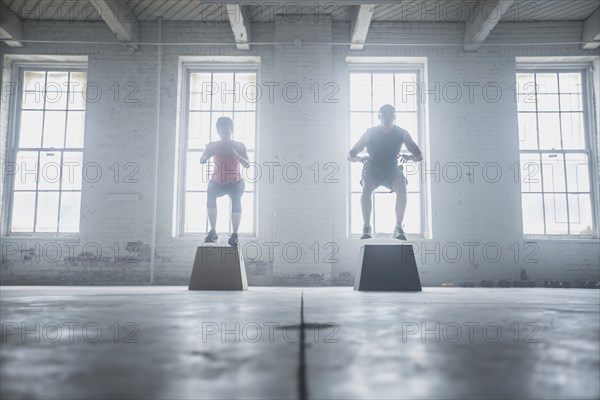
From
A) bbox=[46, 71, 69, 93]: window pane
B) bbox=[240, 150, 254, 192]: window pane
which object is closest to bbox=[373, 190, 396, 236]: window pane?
bbox=[240, 150, 254, 192]: window pane

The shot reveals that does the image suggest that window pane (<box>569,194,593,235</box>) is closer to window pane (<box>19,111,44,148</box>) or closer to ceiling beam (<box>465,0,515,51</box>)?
ceiling beam (<box>465,0,515,51</box>)

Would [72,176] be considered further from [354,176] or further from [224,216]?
[354,176]

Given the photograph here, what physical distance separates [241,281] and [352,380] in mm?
3908

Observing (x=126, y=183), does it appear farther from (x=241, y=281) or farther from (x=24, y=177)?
(x=241, y=281)

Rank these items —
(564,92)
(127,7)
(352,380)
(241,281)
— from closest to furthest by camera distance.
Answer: (352,380)
(241,281)
(127,7)
(564,92)

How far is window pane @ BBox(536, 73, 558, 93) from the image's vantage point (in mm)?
8008

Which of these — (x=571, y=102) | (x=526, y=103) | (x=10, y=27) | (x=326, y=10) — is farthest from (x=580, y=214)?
(x=10, y=27)

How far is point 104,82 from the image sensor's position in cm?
778

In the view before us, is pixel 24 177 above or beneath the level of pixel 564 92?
beneath

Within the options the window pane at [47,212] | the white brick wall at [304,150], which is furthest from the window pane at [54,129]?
the window pane at [47,212]

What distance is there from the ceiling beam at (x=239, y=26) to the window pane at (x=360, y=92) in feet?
6.01

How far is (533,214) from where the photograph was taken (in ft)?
25.2

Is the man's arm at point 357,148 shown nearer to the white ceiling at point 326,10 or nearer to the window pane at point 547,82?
the white ceiling at point 326,10

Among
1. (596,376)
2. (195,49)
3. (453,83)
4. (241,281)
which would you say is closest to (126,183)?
(195,49)
